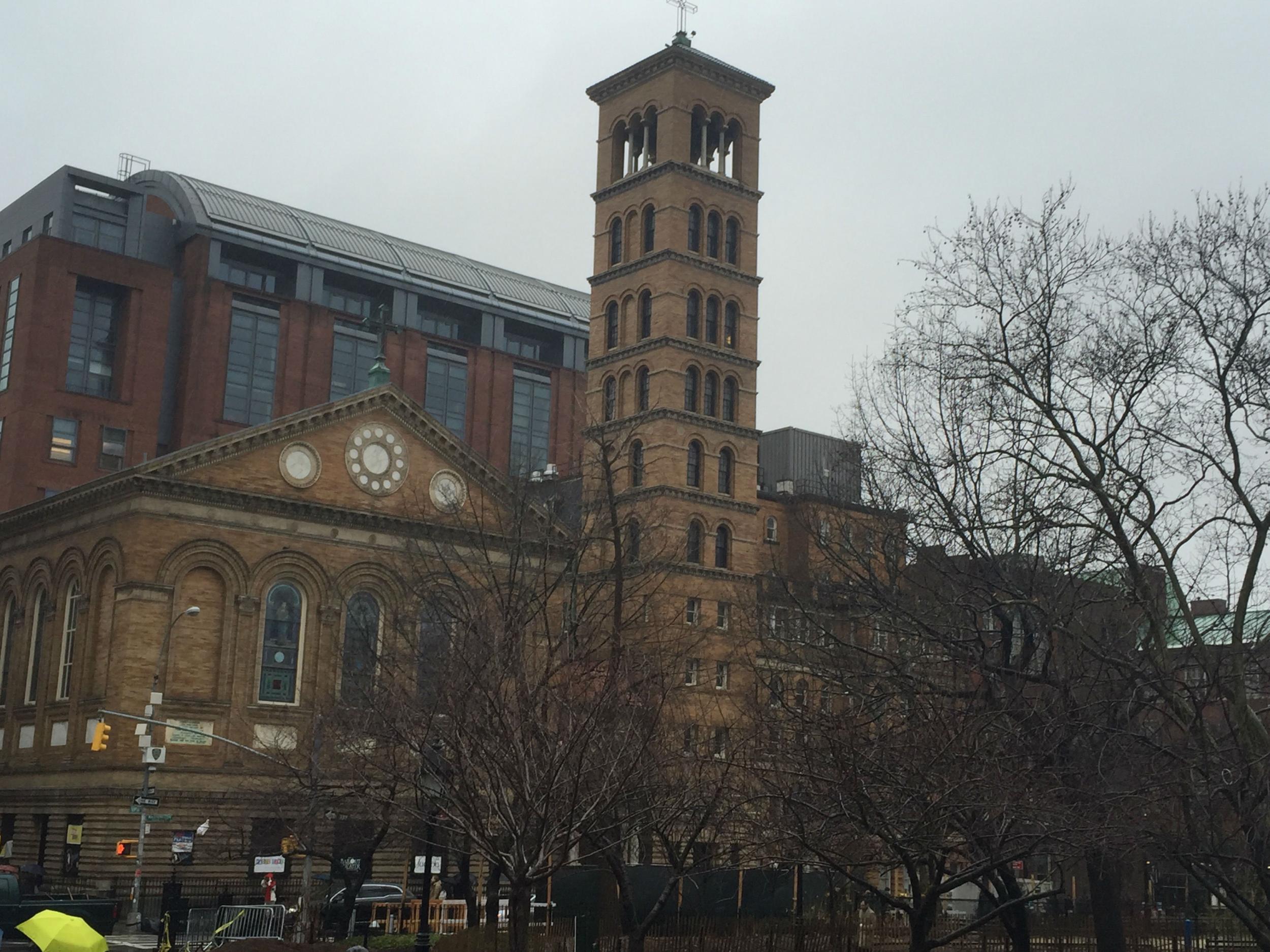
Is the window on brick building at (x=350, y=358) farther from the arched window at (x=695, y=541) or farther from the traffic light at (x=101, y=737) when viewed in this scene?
the traffic light at (x=101, y=737)

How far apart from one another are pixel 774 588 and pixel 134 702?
893 inches

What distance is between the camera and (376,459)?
5722cm

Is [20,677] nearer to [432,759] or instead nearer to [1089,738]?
[432,759]

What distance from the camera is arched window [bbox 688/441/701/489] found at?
61.7m

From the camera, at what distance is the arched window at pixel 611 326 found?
63875 millimetres

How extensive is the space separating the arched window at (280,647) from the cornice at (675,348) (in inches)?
640

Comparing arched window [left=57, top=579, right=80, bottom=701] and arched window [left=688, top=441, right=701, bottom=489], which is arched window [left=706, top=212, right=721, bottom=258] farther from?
arched window [left=57, top=579, right=80, bottom=701]

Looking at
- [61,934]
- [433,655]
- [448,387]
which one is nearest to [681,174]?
[433,655]

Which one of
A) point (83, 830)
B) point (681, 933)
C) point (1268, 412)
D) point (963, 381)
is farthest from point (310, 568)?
point (1268, 412)

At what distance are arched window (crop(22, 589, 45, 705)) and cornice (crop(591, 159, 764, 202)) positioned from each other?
27866 millimetres

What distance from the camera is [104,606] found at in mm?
51938

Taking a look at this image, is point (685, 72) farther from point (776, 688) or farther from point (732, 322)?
point (776, 688)

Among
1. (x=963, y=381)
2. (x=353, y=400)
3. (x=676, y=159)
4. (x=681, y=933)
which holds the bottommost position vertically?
(x=681, y=933)

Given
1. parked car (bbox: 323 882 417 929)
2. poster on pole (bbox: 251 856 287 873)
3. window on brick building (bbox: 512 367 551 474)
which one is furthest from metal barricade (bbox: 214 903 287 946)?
window on brick building (bbox: 512 367 551 474)
